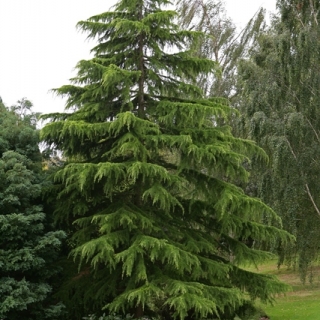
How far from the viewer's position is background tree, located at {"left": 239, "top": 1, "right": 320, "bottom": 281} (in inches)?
616

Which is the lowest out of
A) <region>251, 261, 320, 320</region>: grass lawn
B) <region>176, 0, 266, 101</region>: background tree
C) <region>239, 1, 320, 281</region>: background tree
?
<region>251, 261, 320, 320</region>: grass lawn

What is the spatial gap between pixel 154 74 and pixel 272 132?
6.12 meters

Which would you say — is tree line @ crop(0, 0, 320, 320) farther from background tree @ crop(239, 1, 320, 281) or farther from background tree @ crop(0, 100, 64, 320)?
background tree @ crop(239, 1, 320, 281)

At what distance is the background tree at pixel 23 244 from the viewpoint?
33.6 feet

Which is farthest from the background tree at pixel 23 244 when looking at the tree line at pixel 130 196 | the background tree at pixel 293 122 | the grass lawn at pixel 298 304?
the background tree at pixel 293 122

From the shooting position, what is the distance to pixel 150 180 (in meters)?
10.7

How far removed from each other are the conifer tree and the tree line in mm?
33

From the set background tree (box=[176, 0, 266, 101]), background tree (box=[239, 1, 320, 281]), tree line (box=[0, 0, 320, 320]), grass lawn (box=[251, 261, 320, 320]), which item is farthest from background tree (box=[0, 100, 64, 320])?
background tree (box=[176, 0, 266, 101])

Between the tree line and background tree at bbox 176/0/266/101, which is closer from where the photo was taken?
the tree line

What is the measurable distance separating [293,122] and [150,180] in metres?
6.77

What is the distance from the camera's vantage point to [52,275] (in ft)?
37.2

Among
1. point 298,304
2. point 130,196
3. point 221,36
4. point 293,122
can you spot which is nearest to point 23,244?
point 130,196

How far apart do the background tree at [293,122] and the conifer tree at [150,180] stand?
4138 mm

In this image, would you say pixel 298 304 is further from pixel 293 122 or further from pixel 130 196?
pixel 130 196
